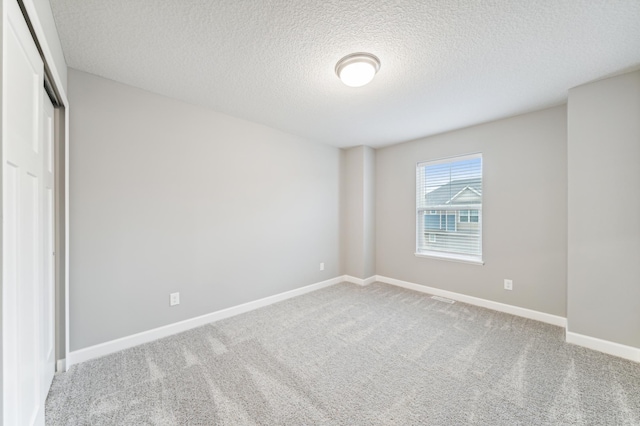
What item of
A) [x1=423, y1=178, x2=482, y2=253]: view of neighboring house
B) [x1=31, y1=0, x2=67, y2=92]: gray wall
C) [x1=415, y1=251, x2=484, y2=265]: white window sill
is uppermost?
[x1=31, y1=0, x2=67, y2=92]: gray wall

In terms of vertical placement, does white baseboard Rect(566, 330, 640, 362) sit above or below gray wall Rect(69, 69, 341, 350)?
below

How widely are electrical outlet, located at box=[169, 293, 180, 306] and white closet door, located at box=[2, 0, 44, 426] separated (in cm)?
126

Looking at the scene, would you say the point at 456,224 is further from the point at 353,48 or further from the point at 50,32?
the point at 50,32

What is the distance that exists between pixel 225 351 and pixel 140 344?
839 mm

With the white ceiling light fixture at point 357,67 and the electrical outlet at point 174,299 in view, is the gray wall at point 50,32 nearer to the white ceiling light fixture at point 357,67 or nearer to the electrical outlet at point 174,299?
the white ceiling light fixture at point 357,67

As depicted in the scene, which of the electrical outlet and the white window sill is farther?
the white window sill

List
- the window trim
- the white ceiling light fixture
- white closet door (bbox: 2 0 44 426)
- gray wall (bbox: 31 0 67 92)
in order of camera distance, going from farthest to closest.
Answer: the window trim → the white ceiling light fixture → gray wall (bbox: 31 0 67 92) → white closet door (bbox: 2 0 44 426)

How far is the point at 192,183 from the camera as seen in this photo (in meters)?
2.75

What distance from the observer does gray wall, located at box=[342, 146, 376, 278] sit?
4363 millimetres

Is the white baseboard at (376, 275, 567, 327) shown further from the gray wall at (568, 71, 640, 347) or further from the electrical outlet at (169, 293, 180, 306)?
the electrical outlet at (169, 293, 180, 306)

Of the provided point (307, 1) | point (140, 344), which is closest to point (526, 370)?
point (307, 1)

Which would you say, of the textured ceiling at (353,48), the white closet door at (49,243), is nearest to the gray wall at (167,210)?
the white closet door at (49,243)

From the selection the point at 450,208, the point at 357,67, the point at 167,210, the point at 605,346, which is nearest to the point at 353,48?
the point at 357,67

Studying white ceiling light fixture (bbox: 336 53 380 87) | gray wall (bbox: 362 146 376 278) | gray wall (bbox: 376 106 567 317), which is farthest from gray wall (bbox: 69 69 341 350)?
gray wall (bbox: 376 106 567 317)
